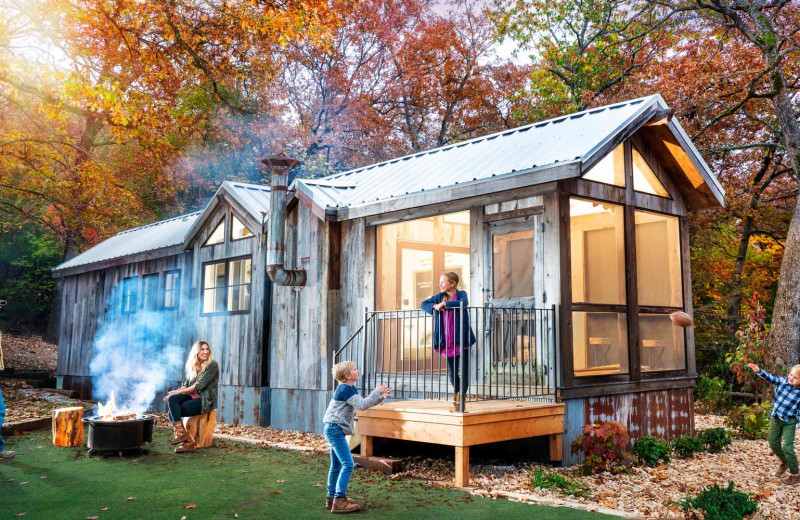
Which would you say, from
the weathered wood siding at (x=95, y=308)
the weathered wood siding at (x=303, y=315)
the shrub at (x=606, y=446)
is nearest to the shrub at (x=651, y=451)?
the shrub at (x=606, y=446)

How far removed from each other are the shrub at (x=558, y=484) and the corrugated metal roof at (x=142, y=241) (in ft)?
34.9

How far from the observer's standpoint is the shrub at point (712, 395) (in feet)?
46.3

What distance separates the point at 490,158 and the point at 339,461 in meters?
5.53

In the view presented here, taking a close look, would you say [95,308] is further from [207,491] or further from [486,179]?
[486,179]

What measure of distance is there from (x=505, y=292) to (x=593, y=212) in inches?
69.6

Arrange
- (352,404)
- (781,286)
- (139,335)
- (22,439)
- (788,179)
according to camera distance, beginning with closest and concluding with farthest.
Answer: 1. (352,404)
2. (22,439)
3. (781,286)
4. (139,335)
5. (788,179)

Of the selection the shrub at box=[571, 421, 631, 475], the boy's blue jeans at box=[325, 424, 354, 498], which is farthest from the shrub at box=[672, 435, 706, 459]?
the boy's blue jeans at box=[325, 424, 354, 498]

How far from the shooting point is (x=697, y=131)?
57.0ft

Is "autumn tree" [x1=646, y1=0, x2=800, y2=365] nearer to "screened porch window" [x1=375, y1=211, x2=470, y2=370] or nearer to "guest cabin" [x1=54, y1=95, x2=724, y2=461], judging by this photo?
"guest cabin" [x1=54, y1=95, x2=724, y2=461]

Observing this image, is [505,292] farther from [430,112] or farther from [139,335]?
[430,112]

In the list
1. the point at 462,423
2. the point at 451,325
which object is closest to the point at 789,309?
the point at 451,325

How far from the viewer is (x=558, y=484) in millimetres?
7000

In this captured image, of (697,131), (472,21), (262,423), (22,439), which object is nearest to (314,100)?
(472,21)

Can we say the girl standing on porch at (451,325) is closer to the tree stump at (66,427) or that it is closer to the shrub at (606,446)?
the shrub at (606,446)
